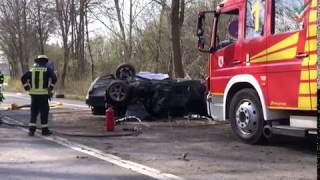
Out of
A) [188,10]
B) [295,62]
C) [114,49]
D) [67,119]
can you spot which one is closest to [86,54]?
[114,49]

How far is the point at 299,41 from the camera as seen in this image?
948 centimetres

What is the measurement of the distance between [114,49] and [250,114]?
37817 mm

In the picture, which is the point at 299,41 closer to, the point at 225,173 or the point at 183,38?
the point at 225,173

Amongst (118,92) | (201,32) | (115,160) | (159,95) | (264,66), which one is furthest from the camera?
(118,92)

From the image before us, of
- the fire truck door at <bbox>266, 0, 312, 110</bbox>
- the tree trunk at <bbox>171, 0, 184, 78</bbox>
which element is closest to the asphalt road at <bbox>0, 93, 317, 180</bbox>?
the fire truck door at <bbox>266, 0, 312, 110</bbox>

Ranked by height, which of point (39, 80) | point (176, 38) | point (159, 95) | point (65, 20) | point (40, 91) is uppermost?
point (65, 20)

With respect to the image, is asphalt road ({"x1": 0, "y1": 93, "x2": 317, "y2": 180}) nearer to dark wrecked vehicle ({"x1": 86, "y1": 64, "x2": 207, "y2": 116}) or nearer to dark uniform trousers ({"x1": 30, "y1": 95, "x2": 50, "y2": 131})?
dark uniform trousers ({"x1": 30, "y1": 95, "x2": 50, "y2": 131})

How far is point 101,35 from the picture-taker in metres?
52.7

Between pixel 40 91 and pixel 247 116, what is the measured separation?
452cm

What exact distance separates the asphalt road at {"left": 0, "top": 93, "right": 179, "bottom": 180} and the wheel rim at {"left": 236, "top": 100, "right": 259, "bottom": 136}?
256 cm

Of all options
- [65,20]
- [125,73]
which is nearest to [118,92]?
[125,73]

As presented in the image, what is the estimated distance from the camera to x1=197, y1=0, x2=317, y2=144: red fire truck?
30.9 ft

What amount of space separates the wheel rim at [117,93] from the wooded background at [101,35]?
35.2 ft

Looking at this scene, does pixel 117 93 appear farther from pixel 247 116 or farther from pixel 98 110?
pixel 247 116
